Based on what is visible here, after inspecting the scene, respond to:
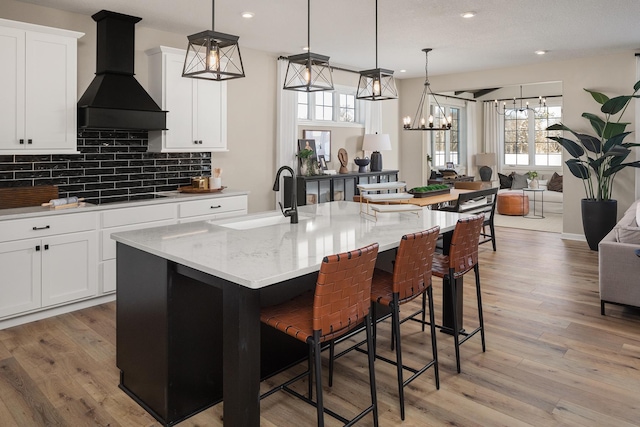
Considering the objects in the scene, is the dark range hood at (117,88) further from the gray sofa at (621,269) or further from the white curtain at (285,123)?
the gray sofa at (621,269)

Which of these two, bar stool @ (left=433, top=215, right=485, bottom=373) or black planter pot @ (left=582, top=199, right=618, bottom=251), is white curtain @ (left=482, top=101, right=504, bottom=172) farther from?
bar stool @ (left=433, top=215, right=485, bottom=373)

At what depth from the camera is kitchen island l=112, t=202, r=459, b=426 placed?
202 cm

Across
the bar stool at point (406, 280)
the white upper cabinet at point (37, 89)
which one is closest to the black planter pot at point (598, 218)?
the bar stool at point (406, 280)

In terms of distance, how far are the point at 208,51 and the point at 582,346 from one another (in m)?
3.13

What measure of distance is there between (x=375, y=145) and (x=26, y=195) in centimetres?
499

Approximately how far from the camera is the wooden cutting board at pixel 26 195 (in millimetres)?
4117

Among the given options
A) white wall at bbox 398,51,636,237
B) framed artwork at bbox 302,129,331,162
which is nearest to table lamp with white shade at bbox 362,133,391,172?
framed artwork at bbox 302,129,331,162

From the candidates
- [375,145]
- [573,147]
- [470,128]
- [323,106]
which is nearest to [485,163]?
[470,128]

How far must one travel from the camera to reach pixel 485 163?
11758 millimetres

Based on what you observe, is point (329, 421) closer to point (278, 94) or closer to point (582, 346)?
point (582, 346)

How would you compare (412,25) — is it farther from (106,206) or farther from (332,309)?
(332,309)

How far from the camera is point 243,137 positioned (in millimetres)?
6109

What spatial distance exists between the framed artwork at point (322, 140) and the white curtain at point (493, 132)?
21.5ft

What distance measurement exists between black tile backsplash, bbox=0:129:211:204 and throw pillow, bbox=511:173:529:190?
320 inches
